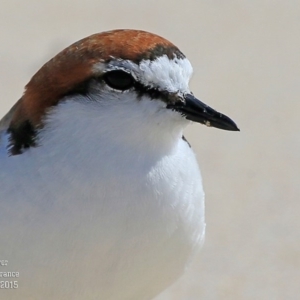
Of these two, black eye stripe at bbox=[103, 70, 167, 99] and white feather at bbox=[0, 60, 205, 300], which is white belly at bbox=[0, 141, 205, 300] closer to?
white feather at bbox=[0, 60, 205, 300]

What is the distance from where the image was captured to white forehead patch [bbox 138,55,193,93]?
102 inches

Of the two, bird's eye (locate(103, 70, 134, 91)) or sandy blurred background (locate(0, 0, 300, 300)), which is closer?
bird's eye (locate(103, 70, 134, 91))

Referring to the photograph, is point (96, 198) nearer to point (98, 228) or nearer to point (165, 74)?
point (98, 228)

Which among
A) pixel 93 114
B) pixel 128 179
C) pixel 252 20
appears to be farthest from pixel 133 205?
pixel 252 20

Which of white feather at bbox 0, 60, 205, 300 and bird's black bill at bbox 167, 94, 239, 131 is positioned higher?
bird's black bill at bbox 167, 94, 239, 131

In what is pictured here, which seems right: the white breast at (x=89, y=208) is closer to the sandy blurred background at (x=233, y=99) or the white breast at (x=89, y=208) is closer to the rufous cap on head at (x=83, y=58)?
the rufous cap on head at (x=83, y=58)

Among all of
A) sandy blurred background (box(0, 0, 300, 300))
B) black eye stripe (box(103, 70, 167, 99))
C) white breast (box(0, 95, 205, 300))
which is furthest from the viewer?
sandy blurred background (box(0, 0, 300, 300))

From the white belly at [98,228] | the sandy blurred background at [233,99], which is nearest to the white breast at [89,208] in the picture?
the white belly at [98,228]

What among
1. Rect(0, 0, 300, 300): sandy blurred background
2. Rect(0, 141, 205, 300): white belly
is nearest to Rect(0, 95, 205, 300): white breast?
Rect(0, 141, 205, 300): white belly

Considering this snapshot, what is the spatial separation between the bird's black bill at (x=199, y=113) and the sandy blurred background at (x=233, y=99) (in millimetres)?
1432

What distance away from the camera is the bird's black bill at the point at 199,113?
8.69 ft

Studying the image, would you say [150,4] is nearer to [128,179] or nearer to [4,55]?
[4,55]

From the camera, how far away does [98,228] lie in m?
2.77

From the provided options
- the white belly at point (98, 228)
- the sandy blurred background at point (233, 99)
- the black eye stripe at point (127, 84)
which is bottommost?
the white belly at point (98, 228)
